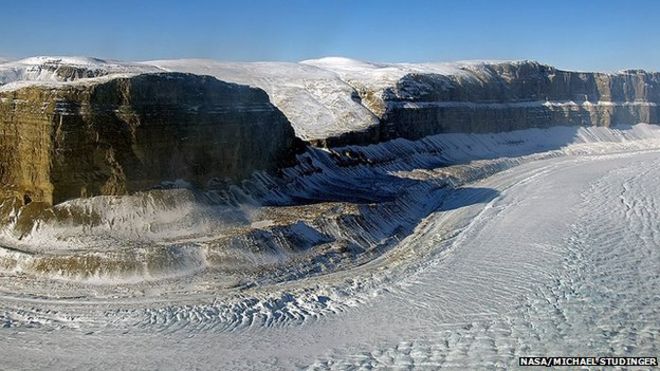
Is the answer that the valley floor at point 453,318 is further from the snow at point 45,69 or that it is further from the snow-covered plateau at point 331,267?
the snow at point 45,69

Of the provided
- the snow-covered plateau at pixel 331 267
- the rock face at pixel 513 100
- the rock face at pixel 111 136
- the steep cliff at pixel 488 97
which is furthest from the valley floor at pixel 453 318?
the rock face at pixel 513 100

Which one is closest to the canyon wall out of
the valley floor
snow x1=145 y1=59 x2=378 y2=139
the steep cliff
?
the steep cliff

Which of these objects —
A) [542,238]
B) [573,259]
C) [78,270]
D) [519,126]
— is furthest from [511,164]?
[78,270]

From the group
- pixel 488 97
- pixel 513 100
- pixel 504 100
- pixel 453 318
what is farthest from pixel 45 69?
pixel 513 100

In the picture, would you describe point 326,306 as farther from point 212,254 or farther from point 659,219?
point 659,219

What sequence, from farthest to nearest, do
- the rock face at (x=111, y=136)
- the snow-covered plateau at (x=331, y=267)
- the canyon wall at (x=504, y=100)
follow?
the canyon wall at (x=504, y=100) → the rock face at (x=111, y=136) → the snow-covered plateau at (x=331, y=267)

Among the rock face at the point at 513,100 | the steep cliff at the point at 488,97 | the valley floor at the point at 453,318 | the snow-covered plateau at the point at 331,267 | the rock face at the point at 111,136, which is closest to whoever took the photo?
the valley floor at the point at 453,318

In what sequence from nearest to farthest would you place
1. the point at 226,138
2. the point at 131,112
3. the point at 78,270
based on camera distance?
the point at 78,270 → the point at 131,112 → the point at 226,138
